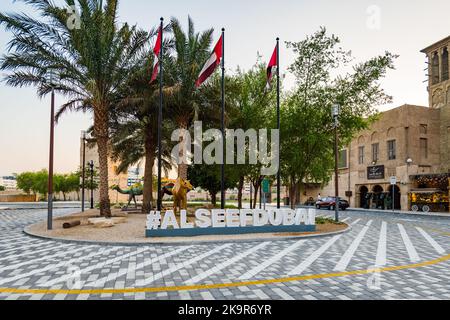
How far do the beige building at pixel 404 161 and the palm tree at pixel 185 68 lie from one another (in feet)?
87.6

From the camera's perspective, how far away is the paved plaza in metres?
5.75

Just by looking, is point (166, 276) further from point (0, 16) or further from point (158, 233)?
point (0, 16)

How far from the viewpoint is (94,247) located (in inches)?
408

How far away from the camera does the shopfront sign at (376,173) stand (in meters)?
40.6

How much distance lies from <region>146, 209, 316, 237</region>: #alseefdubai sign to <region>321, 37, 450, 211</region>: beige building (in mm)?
27067

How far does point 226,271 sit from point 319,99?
15824 millimetres

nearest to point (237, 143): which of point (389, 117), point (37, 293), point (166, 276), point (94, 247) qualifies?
point (94, 247)

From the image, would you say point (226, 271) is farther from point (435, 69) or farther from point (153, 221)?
point (435, 69)

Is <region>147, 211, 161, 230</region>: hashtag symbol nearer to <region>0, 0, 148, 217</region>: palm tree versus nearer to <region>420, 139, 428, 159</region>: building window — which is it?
<region>0, 0, 148, 217</region>: palm tree

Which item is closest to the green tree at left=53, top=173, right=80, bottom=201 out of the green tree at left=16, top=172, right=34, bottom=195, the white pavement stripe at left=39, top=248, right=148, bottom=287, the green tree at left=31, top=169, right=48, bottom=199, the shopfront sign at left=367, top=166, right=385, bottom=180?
the green tree at left=31, top=169, right=48, bottom=199

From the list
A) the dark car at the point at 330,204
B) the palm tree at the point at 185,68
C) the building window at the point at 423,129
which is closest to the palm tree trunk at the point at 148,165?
the palm tree at the point at 185,68

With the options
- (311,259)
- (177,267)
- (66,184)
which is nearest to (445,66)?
(311,259)

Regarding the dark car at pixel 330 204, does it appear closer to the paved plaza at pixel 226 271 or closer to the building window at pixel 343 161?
the building window at pixel 343 161
